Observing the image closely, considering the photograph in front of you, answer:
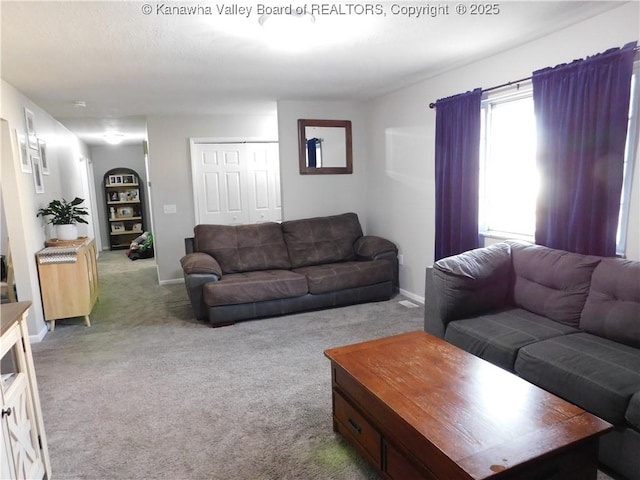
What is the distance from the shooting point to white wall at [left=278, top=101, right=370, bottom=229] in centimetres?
498

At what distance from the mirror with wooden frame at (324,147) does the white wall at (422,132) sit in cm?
32

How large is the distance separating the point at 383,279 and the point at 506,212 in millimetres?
1477

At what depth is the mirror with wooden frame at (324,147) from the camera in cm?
504

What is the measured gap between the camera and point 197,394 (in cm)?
265

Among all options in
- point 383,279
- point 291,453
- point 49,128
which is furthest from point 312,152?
point 291,453

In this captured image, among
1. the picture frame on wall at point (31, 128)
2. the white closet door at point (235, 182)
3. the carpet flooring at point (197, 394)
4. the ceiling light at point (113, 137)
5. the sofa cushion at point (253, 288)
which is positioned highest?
the ceiling light at point (113, 137)

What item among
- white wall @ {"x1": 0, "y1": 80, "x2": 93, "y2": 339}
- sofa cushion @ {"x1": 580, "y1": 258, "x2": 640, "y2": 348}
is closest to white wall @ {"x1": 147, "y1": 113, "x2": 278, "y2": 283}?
white wall @ {"x1": 0, "y1": 80, "x2": 93, "y2": 339}

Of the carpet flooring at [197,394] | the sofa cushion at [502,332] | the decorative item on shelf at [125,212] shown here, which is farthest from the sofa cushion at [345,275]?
the decorative item on shelf at [125,212]

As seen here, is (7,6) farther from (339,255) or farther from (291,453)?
(339,255)

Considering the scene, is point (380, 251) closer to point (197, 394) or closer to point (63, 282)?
point (197, 394)

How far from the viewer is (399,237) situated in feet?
15.6

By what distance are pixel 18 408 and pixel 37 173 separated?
3329 millimetres

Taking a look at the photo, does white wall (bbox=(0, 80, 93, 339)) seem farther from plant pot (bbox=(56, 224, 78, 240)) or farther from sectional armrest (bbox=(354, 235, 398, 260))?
sectional armrest (bbox=(354, 235, 398, 260))

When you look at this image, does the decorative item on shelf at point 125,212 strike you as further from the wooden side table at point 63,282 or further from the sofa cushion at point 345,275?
the sofa cushion at point 345,275
